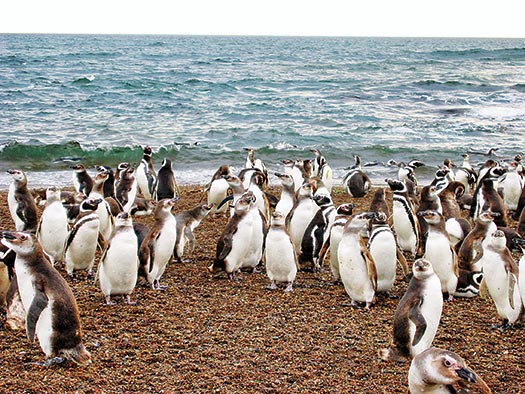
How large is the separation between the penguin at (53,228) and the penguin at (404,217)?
431 cm

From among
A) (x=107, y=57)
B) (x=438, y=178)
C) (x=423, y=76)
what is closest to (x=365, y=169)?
(x=438, y=178)

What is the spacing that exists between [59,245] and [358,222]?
12.3 feet

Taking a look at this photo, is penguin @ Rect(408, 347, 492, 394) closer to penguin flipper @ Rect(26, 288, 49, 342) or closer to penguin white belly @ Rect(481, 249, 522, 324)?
penguin white belly @ Rect(481, 249, 522, 324)

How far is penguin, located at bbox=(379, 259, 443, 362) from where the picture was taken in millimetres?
5641

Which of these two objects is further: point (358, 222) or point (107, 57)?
point (107, 57)

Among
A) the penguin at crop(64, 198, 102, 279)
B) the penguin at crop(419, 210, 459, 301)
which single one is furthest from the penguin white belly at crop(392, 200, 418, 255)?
the penguin at crop(64, 198, 102, 279)

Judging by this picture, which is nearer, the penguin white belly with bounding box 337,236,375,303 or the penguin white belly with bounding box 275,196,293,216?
the penguin white belly with bounding box 337,236,375,303

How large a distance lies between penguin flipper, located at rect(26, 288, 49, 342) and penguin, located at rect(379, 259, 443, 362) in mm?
2803

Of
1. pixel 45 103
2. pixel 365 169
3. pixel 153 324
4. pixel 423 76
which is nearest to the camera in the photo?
pixel 153 324

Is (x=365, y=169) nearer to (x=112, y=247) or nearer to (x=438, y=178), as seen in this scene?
(x=438, y=178)

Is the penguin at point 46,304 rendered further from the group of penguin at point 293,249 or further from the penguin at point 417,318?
the penguin at point 417,318

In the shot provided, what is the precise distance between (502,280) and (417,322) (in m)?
1.44

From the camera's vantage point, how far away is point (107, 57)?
62.2 m

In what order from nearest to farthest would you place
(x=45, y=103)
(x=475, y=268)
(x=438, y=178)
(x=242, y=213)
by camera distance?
(x=475, y=268) → (x=242, y=213) → (x=438, y=178) → (x=45, y=103)
